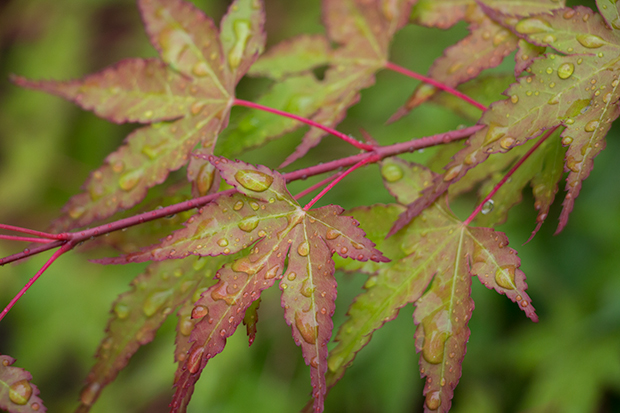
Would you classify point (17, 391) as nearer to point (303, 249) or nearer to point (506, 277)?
point (303, 249)

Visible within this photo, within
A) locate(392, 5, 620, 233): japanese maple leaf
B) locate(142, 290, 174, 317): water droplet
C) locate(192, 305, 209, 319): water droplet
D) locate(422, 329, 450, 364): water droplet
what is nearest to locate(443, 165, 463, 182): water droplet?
locate(392, 5, 620, 233): japanese maple leaf

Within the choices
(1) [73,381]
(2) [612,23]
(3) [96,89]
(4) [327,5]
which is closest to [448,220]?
(2) [612,23]

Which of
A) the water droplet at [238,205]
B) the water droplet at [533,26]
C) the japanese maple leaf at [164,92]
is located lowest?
the water droplet at [238,205]

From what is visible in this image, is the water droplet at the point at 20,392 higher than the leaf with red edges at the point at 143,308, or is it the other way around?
the water droplet at the point at 20,392

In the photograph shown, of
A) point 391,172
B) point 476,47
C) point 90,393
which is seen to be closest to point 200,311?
point 90,393

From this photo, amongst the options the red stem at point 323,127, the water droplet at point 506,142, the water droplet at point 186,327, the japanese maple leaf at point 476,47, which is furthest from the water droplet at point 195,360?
the japanese maple leaf at point 476,47

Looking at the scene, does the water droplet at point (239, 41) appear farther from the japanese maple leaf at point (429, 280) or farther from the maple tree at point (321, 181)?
the japanese maple leaf at point (429, 280)

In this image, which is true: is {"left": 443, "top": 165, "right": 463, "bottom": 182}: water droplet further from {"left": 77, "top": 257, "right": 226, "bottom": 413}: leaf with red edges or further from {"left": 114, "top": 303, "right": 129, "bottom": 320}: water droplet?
{"left": 114, "top": 303, "right": 129, "bottom": 320}: water droplet
